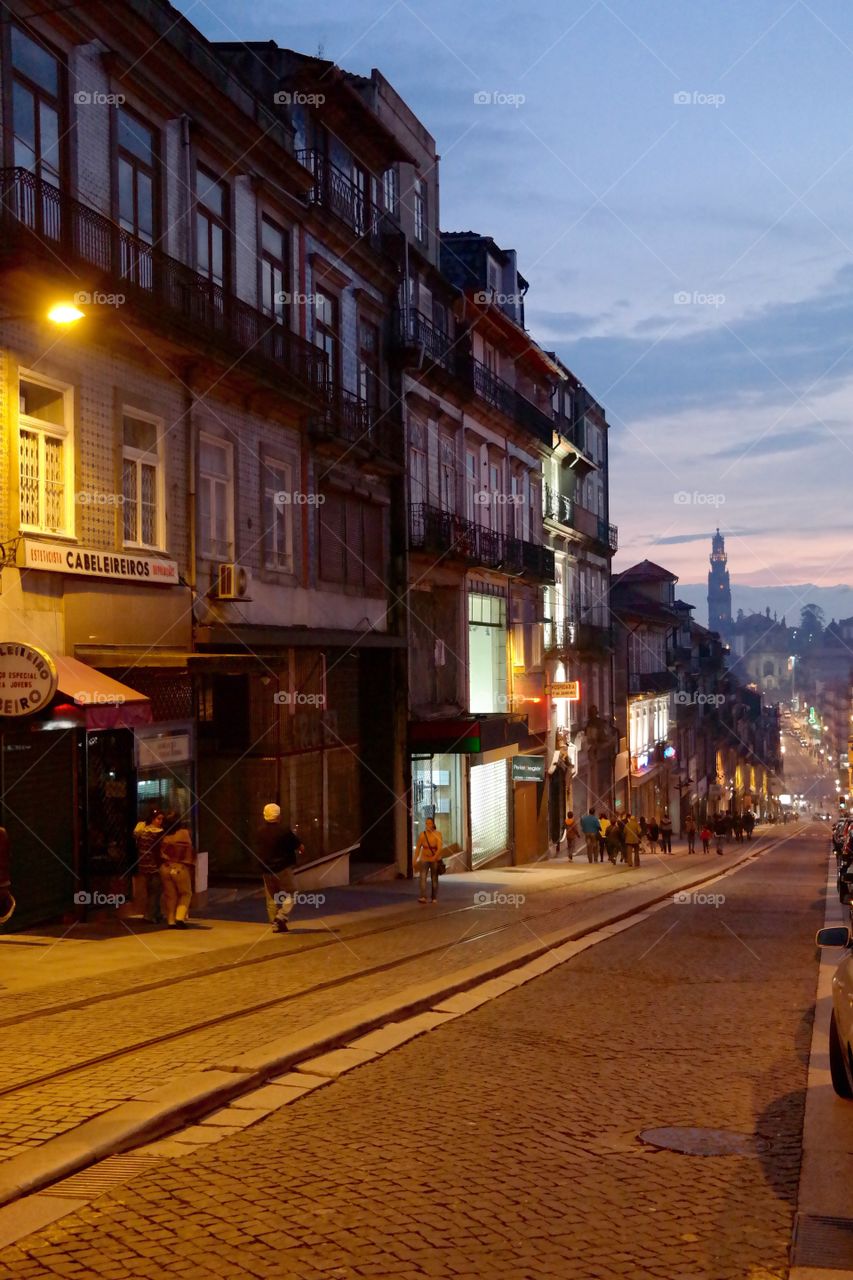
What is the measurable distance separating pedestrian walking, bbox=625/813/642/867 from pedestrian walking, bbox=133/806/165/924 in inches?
956

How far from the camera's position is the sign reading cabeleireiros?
1465 centimetres

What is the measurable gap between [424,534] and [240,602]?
10079mm

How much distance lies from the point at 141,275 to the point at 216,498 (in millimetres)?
4047

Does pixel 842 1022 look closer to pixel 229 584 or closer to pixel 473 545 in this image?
pixel 229 584

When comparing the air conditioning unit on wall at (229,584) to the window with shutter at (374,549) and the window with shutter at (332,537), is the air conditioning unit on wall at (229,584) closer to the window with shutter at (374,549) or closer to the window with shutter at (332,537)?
the window with shutter at (332,537)

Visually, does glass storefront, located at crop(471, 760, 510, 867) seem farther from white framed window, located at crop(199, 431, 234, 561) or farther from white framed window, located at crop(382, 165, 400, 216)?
white framed window, located at crop(199, 431, 234, 561)

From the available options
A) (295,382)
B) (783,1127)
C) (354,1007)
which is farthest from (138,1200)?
(295,382)

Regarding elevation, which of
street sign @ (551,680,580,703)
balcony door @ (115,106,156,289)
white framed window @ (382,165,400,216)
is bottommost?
street sign @ (551,680,580,703)

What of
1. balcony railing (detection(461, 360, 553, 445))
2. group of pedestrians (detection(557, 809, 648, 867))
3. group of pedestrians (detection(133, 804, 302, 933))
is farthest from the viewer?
group of pedestrians (detection(557, 809, 648, 867))

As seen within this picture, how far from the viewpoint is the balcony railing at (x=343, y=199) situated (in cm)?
2590

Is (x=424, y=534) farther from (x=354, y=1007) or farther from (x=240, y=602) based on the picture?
(x=354, y=1007)

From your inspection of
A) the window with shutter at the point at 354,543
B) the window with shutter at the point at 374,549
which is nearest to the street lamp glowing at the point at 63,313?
the window with shutter at the point at 354,543

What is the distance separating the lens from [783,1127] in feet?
27.1

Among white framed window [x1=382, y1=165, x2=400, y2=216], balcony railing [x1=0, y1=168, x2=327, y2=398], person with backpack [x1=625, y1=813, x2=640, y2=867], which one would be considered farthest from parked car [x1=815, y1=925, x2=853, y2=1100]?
person with backpack [x1=625, y1=813, x2=640, y2=867]
